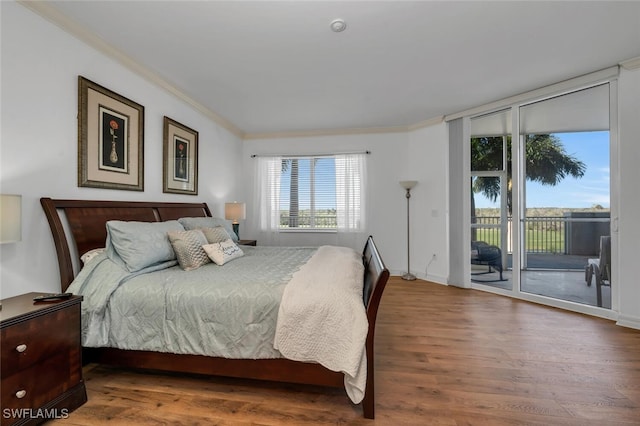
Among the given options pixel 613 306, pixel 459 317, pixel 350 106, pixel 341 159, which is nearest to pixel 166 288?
pixel 459 317

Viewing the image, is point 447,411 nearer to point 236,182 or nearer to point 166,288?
point 166,288

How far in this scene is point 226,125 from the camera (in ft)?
14.9

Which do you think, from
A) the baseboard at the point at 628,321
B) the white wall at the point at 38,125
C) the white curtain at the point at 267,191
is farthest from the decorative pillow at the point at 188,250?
the baseboard at the point at 628,321

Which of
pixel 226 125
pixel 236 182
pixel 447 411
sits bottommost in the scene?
pixel 447 411

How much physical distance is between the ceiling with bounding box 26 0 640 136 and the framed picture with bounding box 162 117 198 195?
1.60ft

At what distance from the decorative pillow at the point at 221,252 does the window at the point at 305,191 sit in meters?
2.36

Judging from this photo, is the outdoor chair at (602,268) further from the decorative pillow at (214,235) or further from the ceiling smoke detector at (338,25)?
the decorative pillow at (214,235)

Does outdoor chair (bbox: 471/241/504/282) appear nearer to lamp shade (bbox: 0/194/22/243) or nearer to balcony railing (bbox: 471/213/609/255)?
balcony railing (bbox: 471/213/609/255)

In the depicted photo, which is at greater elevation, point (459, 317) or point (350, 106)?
point (350, 106)

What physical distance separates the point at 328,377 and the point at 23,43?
2.89 m

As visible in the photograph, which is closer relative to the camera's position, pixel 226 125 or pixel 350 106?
pixel 350 106

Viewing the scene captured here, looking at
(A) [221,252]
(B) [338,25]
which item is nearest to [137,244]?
(A) [221,252]

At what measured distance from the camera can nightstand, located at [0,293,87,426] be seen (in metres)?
1.31

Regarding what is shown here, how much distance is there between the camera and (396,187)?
493 centimetres
